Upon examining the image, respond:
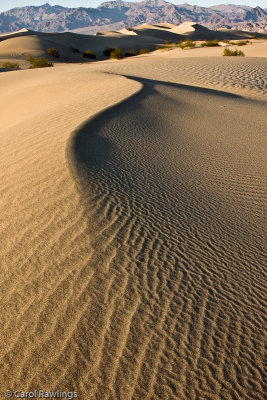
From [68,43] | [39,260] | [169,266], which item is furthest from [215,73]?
[68,43]

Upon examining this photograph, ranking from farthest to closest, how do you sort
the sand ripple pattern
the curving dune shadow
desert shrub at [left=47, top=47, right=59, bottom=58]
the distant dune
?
the distant dune < desert shrub at [left=47, top=47, right=59, bottom=58] < the sand ripple pattern < the curving dune shadow

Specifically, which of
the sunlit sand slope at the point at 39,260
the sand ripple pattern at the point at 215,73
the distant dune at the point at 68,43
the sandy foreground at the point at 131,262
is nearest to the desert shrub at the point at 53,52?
the distant dune at the point at 68,43

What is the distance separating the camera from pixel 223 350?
2217 mm

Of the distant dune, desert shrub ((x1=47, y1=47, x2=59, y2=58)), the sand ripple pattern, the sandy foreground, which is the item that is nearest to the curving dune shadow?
the sandy foreground

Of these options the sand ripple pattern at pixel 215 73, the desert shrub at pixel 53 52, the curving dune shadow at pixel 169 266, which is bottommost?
the curving dune shadow at pixel 169 266

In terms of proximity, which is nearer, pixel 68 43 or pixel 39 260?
pixel 39 260

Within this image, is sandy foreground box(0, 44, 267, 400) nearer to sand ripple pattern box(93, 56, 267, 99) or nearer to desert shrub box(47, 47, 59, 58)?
sand ripple pattern box(93, 56, 267, 99)

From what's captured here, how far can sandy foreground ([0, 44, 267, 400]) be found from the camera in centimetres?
209

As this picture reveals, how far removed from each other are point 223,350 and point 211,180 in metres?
2.67

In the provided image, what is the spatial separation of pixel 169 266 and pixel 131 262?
32 cm

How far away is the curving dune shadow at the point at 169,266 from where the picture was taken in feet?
6.82

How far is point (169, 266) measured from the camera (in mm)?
2842

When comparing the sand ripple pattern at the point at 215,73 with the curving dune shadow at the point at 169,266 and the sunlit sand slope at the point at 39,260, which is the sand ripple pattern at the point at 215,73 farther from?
the sunlit sand slope at the point at 39,260

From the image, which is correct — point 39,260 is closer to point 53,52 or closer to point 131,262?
point 131,262
